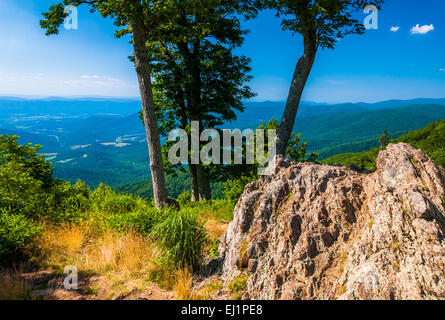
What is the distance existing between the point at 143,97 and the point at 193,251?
5.10m

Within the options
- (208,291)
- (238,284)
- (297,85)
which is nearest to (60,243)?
(208,291)

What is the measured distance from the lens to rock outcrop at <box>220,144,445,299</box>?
9.89 feet

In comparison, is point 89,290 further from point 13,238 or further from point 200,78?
point 200,78

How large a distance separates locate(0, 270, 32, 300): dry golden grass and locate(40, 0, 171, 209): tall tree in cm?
426

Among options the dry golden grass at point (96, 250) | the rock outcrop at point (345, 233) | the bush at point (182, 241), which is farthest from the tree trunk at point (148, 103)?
the rock outcrop at point (345, 233)

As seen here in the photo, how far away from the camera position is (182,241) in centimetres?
497

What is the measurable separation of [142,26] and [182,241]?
638 centimetres

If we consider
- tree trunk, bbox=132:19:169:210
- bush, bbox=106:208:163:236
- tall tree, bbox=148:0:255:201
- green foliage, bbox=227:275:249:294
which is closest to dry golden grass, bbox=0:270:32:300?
bush, bbox=106:208:163:236

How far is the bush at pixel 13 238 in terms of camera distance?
506 centimetres

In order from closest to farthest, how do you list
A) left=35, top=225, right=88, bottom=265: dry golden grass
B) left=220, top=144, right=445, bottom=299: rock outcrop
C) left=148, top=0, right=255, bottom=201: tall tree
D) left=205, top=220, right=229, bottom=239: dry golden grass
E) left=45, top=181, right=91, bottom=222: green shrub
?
left=220, top=144, right=445, bottom=299: rock outcrop, left=35, top=225, right=88, bottom=265: dry golden grass, left=205, top=220, right=229, bottom=239: dry golden grass, left=45, top=181, right=91, bottom=222: green shrub, left=148, top=0, right=255, bottom=201: tall tree

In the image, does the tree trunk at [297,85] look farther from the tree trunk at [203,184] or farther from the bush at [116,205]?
the tree trunk at [203,184]

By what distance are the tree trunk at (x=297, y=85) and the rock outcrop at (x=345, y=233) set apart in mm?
2825

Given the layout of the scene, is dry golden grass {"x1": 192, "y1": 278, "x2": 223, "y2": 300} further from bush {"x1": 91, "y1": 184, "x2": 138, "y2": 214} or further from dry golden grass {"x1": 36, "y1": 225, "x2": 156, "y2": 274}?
bush {"x1": 91, "y1": 184, "x2": 138, "y2": 214}

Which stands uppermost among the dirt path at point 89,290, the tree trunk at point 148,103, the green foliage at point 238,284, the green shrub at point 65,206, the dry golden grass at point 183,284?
the tree trunk at point 148,103
